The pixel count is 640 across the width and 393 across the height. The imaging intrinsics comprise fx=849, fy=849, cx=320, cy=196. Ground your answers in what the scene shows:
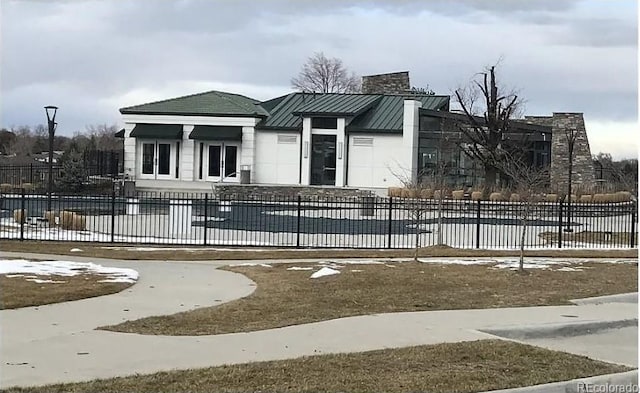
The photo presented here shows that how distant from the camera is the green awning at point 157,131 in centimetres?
4841

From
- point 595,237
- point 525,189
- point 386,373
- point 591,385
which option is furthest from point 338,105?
point 591,385

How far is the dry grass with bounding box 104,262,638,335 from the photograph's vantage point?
986 centimetres

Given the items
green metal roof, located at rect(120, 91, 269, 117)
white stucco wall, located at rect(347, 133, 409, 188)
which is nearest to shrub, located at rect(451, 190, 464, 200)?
white stucco wall, located at rect(347, 133, 409, 188)

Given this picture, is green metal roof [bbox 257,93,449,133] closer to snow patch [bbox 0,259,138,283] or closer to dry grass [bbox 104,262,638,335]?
dry grass [bbox 104,262,638,335]

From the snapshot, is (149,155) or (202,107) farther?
(202,107)

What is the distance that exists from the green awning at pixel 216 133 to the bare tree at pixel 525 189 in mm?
14936

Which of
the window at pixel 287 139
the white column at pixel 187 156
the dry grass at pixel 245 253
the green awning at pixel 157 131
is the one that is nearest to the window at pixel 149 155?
the green awning at pixel 157 131

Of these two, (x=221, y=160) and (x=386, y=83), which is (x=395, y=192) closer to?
(x=221, y=160)

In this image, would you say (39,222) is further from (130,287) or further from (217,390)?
(217,390)

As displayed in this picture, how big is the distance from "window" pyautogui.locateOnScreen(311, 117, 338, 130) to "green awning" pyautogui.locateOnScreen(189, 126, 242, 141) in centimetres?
431

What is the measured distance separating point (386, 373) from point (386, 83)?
182 ft

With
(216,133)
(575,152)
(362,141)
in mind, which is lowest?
(575,152)

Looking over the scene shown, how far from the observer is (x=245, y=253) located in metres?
19.3

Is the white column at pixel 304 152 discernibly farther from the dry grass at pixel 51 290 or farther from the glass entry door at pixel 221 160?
the dry grass at pixel 51 290
